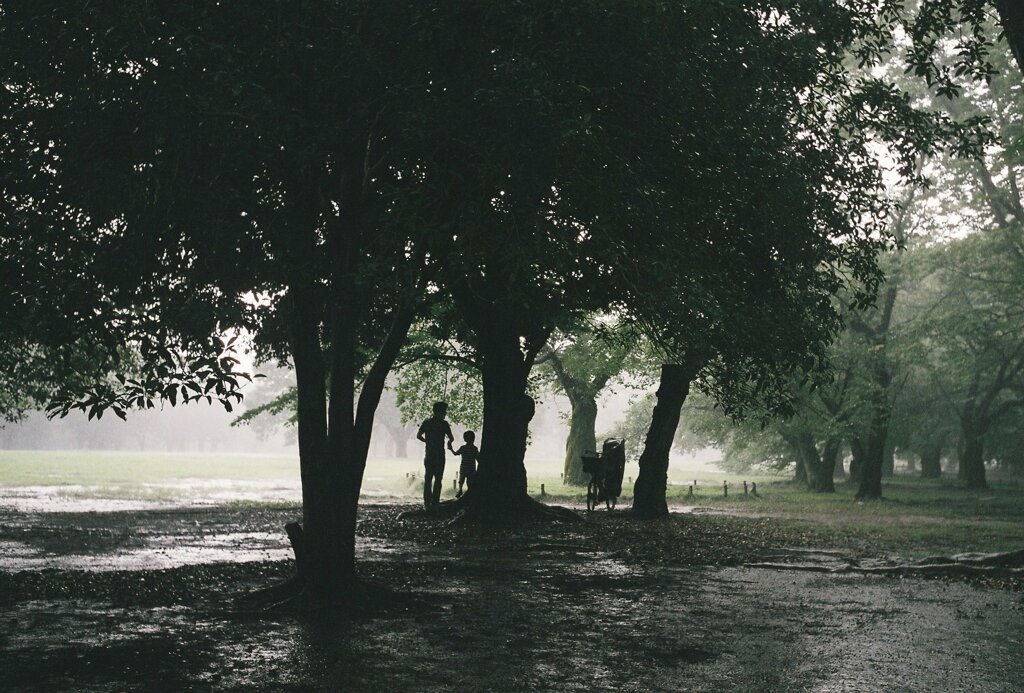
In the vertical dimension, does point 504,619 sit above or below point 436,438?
below

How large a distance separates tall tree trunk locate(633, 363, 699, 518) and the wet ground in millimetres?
7477

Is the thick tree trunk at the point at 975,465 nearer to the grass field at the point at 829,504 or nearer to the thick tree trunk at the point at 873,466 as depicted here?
the grass field at the point at 829,504

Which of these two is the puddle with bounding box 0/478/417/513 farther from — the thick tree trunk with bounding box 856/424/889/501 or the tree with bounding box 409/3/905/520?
the tree with bounding box 409/3/905/520

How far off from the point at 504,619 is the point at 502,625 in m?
0.32

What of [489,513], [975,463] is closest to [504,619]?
[489,513]

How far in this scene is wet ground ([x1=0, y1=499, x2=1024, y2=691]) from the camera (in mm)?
6941

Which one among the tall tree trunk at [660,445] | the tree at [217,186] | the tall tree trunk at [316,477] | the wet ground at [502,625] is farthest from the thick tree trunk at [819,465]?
the tree at [217,186]

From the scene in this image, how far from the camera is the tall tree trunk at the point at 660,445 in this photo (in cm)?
2331

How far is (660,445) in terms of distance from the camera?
23875mm

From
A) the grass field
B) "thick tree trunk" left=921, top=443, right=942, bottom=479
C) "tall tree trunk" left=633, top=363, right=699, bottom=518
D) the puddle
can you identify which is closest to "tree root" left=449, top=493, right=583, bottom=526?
"tall tree trunk" left=633, top=363, right=699, bottom=518

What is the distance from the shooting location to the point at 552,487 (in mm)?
43625

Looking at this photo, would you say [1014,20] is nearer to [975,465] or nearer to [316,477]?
[316,477]

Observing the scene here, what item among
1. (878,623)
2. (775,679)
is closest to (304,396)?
(775,679)

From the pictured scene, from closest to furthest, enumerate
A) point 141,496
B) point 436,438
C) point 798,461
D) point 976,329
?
point 436,438 < point 141,496 < point 976,329 < point 798,461
